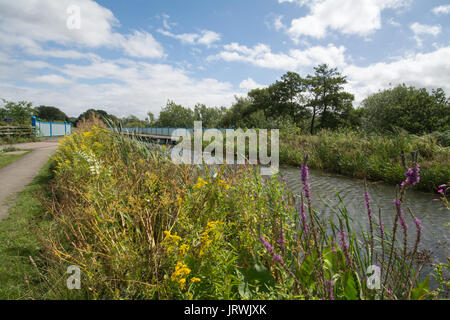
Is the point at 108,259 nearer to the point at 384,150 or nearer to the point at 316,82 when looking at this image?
the point at 384,150

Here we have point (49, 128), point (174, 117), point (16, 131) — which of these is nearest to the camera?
point (16, 131)

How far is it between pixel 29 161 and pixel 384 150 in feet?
47.5

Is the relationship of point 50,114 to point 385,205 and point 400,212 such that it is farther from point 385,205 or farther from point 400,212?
point 400,212

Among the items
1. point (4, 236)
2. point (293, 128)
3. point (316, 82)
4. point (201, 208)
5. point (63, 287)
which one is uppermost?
point (316, 82)

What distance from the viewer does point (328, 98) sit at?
40.6 meters

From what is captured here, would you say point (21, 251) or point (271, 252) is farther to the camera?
point (21, 251)

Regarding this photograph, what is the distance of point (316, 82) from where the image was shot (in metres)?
42.4

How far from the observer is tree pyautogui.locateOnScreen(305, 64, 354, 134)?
40.3m

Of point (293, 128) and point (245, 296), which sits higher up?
point (293, 128)

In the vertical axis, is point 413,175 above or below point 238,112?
below

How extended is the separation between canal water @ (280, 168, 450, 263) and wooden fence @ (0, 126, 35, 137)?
20282 mm

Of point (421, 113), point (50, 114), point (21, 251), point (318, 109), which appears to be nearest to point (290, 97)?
point (318, 109)

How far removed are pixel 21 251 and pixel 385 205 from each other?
24.5 ft
